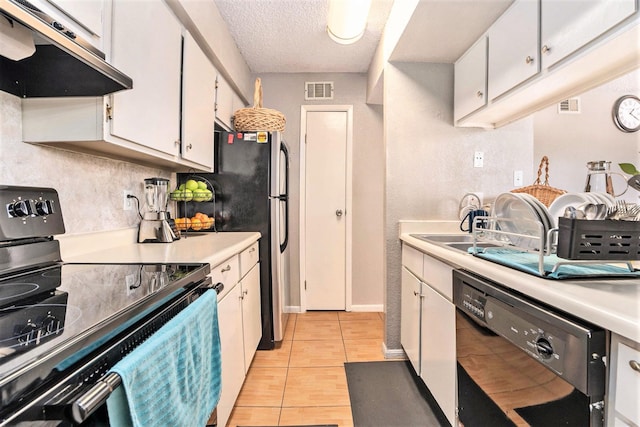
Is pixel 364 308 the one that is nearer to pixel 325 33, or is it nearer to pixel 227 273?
pixel 227 273

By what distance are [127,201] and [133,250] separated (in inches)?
13.4

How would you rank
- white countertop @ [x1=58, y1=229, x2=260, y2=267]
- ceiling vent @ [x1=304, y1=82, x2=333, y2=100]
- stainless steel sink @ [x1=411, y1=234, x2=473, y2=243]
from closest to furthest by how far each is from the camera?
white countertop @ [x1=58, y1=229, x2=260, y2=267], stainless steel sink @ [x1=411, y1=234, x2=473, y2=243], ceiling vent @ [x1=304, y1=82, x2=333, y2=100]

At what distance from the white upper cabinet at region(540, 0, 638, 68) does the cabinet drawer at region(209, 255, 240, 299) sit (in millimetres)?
1585

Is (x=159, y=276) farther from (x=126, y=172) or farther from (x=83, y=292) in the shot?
(x=126, y=172)

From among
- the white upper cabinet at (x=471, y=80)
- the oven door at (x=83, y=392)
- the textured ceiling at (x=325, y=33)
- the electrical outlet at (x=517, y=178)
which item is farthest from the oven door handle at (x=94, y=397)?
the electrical outlet at (x=517, y=178)

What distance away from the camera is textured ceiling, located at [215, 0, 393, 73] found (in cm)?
211

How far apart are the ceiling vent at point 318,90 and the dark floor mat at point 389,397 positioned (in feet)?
8.06

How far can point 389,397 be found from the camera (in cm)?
176

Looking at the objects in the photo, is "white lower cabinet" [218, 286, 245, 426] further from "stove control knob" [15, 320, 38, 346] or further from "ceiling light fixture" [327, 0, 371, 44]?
"ceiling light fixture" [327, 0, 371, 44]

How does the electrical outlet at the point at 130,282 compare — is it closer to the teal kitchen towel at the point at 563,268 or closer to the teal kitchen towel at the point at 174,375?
the teal kitchen towel at the point at 174,375

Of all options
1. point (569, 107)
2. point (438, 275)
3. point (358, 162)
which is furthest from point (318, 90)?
point (438, 275)

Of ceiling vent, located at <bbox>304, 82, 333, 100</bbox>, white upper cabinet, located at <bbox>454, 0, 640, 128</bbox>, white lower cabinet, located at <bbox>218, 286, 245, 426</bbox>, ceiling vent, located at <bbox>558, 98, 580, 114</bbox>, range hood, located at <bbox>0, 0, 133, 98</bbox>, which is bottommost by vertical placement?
white lower cabinet, located at <bbox>218, 286, 245, 426</bbox>

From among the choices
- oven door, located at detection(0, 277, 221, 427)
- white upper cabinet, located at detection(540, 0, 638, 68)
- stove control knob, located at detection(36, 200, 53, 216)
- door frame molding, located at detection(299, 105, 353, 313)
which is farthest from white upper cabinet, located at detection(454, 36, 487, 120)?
stove control knob, located at detection(36, 200, 53, 216)

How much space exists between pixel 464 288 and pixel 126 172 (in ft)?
5.69
